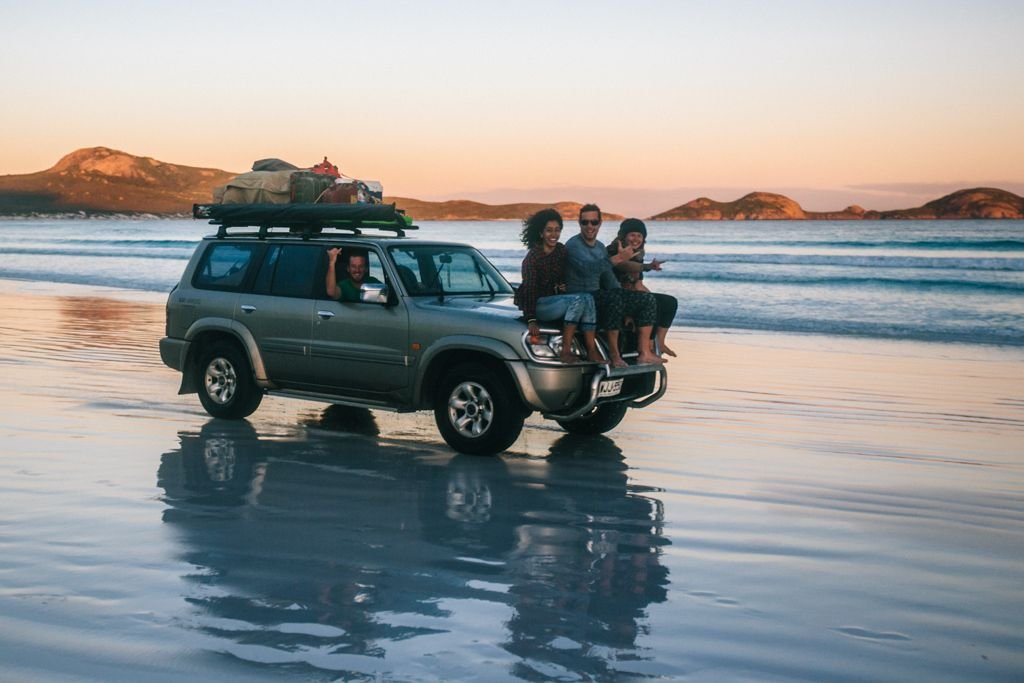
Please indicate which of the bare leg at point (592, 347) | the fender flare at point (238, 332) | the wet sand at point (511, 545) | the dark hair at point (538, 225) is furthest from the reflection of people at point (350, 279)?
the bare leg at point (592, 347)

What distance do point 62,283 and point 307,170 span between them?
28.1 metres

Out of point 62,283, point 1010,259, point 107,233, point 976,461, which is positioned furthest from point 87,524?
point 107,233

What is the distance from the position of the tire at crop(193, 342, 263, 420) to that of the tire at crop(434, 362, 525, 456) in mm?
2300

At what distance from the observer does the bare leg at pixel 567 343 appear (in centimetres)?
938

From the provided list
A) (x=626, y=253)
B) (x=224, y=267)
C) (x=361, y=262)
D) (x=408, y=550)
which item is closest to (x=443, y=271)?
(x=361, y=262)

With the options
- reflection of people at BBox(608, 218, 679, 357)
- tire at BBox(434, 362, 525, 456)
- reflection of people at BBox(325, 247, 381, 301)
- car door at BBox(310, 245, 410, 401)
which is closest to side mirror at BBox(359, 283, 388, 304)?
car door at BBox(310, 245, 410, 401)

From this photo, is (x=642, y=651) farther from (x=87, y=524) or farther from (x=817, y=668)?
(x=87, y=524)

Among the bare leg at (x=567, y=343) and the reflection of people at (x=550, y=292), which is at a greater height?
the reflection of people at (x=550, y=292)

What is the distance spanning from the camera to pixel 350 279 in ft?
34.5

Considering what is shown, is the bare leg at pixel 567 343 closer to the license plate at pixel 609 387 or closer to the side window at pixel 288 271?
the license plate at pixel 609 387

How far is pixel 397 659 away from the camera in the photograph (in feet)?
15.5

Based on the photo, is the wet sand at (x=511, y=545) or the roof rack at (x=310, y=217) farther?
the roof rack at (x=310, y=217)

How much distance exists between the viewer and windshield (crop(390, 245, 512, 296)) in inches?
408

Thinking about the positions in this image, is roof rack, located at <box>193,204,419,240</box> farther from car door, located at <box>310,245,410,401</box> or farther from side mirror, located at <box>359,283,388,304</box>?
side mirror, located at <box>359,283,388,304</box>
